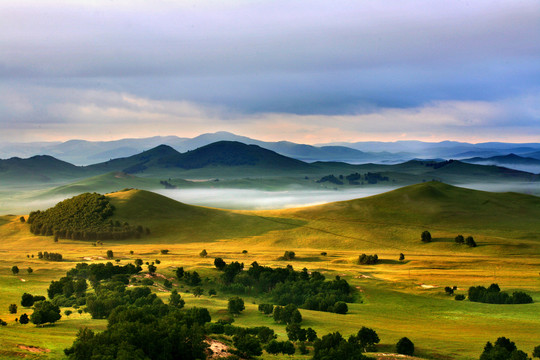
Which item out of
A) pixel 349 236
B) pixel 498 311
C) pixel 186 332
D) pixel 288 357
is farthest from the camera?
pixel 349 236

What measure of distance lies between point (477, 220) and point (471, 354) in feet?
531

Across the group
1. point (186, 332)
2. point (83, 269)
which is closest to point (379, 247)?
point (83, 269)

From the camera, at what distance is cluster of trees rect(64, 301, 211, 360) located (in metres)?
37.7

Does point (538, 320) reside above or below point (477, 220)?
below

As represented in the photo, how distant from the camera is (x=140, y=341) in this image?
40.9 metres

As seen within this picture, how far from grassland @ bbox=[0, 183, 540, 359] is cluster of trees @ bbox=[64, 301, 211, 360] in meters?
3.58

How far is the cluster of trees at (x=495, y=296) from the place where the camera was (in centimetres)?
7744

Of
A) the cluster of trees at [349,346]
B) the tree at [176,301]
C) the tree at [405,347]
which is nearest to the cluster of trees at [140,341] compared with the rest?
the cluster of trees at [349,346]

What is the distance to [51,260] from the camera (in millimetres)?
121875

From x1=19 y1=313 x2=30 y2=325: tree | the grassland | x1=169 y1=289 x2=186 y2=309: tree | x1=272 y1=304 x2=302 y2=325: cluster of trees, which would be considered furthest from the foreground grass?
x1=169 y1=289 x2=186 y2=309: tree

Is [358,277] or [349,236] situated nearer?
[358,277]

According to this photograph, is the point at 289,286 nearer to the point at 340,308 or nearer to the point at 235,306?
the point at 340,308

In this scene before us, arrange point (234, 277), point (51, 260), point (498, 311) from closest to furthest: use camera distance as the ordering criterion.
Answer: point (498, 311)
point (234, 277)
point (51, 260)

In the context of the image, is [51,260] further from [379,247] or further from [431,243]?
[431,243]
